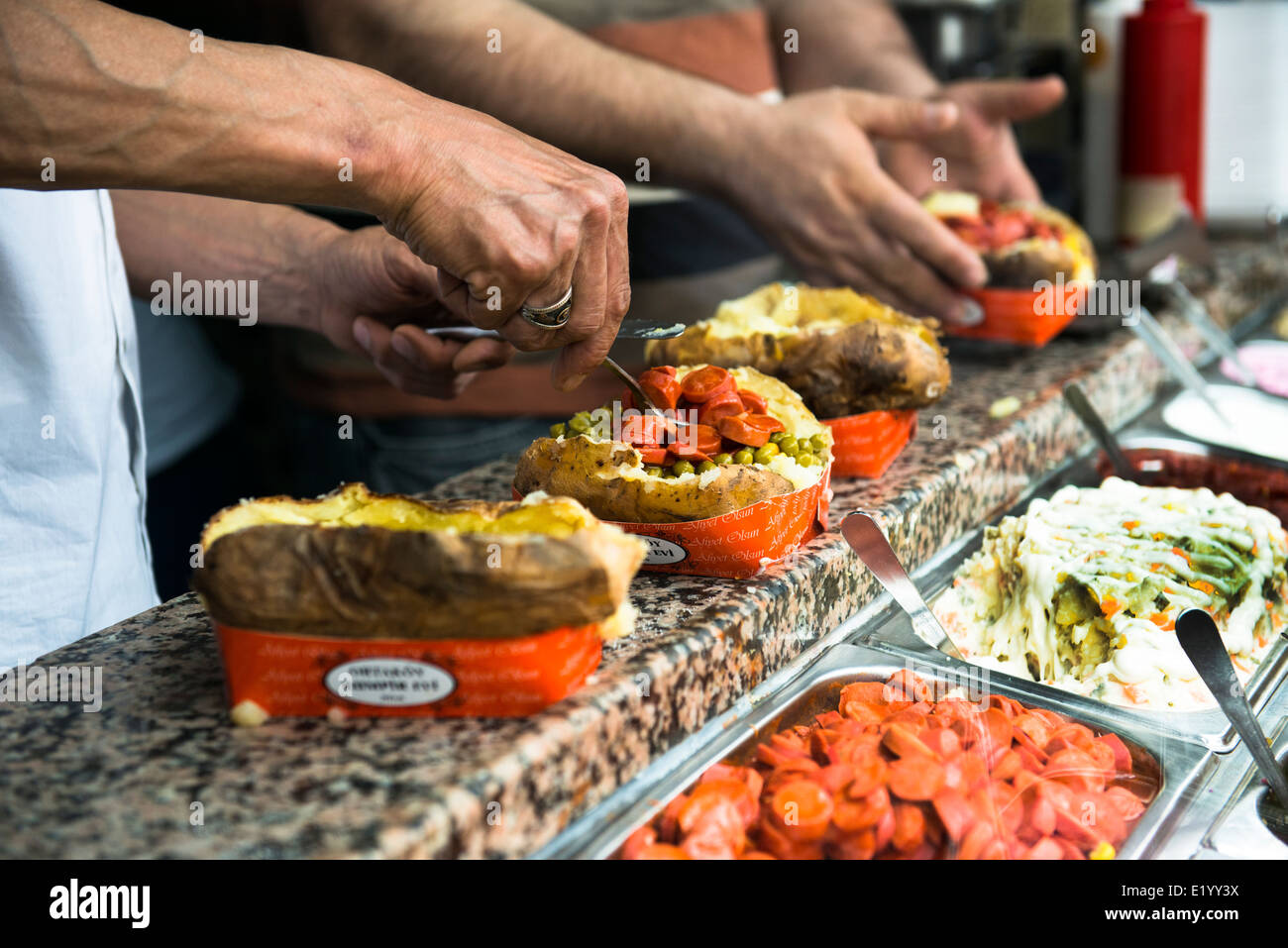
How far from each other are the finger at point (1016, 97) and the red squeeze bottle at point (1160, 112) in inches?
28.7

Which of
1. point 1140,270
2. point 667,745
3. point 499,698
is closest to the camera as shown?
point 499,698

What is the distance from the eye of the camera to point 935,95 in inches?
100

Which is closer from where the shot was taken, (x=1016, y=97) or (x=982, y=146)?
(x=1016, y=97)

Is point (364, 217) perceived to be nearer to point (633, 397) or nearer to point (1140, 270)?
point (633, 397)

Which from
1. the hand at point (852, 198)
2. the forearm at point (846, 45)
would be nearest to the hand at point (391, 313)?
the hand at point (852, 198)

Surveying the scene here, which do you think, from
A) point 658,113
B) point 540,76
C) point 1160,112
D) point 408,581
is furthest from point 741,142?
point 1160,112

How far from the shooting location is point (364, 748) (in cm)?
96

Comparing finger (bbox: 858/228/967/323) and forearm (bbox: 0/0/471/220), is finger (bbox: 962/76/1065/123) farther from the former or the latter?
forearm (bbox: 0/0/471/220)

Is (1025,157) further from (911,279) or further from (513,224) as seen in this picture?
(513,224)

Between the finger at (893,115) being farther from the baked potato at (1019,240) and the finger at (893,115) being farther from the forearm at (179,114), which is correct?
the forearm at (179,114)

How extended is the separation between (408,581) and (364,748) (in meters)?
0.15

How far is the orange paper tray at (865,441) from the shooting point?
1588mm
